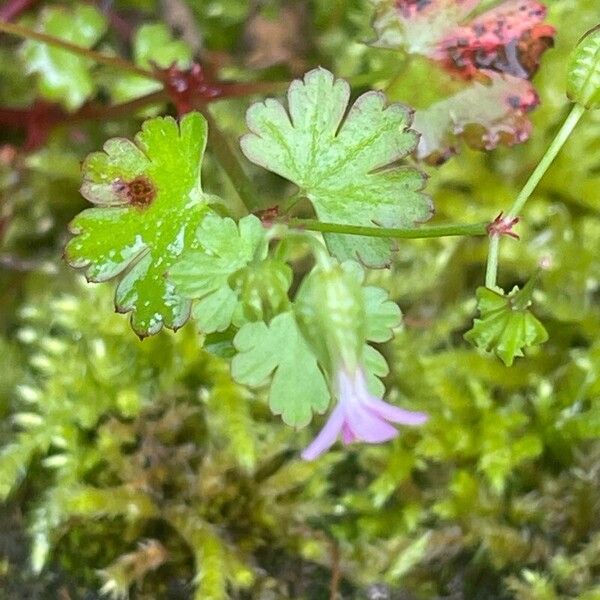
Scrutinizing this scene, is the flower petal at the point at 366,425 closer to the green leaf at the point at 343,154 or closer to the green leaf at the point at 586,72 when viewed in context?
the green leaf at the point at 343,154

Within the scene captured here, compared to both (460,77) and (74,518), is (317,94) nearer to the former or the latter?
(460,77)

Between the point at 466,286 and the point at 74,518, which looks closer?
the point at 74,518

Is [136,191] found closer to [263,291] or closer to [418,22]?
[263,291]

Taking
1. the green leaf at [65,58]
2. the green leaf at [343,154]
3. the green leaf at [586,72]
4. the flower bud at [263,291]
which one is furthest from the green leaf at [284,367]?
the green leaf at [65,58]

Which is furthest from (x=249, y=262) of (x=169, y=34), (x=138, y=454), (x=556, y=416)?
(x=169, y=34)

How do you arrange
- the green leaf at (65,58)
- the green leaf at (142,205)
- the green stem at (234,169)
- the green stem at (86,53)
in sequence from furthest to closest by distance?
1. the green leaf at (65,58)
2. the green stem at (86,53)
3. the green stem at (234,169)
4. the green leaf at (142,205)

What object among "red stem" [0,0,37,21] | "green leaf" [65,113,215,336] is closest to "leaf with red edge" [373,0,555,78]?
"green leaf" [65,113,215,336]
